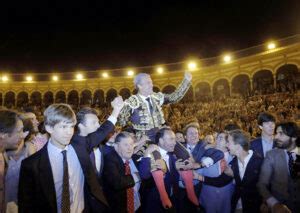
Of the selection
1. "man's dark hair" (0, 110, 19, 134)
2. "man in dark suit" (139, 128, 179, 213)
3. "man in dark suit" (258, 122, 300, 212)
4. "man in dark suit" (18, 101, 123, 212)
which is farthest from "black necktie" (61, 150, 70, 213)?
"man in dark suit" (258, 122, 300, 212)

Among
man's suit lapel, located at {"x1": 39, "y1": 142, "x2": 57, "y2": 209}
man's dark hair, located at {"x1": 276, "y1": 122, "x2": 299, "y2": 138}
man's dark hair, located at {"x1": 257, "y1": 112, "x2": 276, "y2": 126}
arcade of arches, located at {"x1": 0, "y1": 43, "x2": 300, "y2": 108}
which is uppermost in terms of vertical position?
arcade of arches, located at {"x1": 0, "y1": 43, "x2": 300, "y2": 108}

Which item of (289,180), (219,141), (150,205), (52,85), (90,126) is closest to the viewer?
(90,126)

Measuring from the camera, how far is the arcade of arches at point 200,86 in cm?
2327

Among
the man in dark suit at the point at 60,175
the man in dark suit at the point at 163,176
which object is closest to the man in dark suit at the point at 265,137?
the man in dark suit at the point at 163,176

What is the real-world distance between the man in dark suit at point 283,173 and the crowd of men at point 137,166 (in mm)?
13

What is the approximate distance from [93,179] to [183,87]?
3068mm

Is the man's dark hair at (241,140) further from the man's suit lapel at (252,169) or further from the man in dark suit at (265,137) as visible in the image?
the man in dark suit at (265,137)

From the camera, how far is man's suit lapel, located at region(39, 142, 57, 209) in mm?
2576

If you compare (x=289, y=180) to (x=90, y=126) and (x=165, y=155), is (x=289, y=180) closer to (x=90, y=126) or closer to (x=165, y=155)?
(x=165, y=155)

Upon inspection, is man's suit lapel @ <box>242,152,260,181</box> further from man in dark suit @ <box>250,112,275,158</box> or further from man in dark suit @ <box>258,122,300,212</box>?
man in dark suit @ <box>250,112,275,158</box>

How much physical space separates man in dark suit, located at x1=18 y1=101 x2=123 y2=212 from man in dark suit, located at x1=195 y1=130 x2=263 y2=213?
6.89ft

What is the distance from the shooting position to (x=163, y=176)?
4.14 metres

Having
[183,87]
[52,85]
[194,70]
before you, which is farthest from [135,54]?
[183,87]

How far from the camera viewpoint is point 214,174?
4660 millimetres
